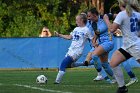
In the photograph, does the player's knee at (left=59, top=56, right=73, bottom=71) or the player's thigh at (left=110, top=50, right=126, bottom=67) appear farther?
the player's knee at (left=59, top=56, right=73, bottom=71)

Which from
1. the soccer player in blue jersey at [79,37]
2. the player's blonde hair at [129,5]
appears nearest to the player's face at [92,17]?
the soccer player in blue jersey at [79,37]

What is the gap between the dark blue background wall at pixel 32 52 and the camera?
2533 centimetres

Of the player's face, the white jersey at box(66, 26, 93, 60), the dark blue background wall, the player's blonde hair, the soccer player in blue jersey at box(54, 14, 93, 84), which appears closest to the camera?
the player's blonde hair

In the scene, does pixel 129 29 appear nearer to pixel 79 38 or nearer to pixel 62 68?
pixel 62 68

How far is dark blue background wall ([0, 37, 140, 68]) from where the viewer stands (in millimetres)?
25328

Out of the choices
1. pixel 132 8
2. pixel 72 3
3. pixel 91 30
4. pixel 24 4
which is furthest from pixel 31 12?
pixel 132 8

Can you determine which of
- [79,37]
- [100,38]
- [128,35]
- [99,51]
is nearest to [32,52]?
[79,37]

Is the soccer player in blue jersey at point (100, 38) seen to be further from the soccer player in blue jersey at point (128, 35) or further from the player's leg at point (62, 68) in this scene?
the soccer player in blue jersey at point (128, 35)

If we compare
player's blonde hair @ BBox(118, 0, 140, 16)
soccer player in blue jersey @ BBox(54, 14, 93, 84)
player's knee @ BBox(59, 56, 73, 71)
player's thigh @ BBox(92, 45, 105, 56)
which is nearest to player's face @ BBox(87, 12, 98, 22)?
soccer player in blue jersey @ BBox(54, 14, 93, 84)

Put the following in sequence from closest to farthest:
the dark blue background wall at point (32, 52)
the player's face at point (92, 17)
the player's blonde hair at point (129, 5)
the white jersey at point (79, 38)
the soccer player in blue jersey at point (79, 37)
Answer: the player's blonde hair at point (129, 5) < the player's face at point (92, 17) < the soccer player in blue jersey at point (79, 37) < the white jersey at point (79, 38) < the dark blue background wall at point (32, 52)

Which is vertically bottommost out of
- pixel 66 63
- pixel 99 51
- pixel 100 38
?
pixel 66 63

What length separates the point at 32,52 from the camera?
25594mm

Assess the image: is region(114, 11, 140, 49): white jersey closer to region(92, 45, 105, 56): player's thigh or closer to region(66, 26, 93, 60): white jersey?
region(92, 45, 105, 56): player's thigh

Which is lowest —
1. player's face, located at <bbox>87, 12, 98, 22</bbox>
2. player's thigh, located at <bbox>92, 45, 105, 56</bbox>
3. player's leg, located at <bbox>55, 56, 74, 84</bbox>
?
player's leg, located at <bbox>55, 56, 74, 84</bbox>
